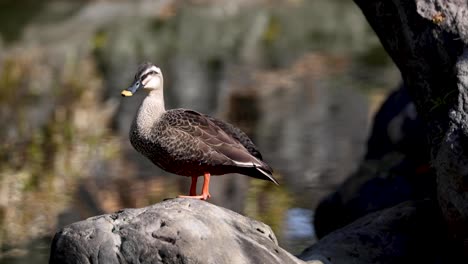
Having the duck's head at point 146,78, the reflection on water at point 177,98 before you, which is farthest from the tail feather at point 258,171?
the reflection on water at point 177,98

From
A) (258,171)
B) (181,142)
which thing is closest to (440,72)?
(258,171)

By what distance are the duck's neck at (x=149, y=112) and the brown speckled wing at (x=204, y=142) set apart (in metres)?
0.06

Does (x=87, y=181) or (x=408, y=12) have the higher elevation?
(x=408, y=12)

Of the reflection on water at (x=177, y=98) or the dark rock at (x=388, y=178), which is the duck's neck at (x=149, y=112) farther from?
the reflection on water at (x=177, y=98)

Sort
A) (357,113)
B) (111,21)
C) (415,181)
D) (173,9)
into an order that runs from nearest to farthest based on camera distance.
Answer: (415,181) → (357,113) → (111,21) → (173,9)

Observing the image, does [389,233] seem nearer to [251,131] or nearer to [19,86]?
[251,131]

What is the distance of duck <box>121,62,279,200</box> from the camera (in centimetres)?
619

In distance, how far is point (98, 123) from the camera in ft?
45.0

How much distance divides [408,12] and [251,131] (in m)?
6.82

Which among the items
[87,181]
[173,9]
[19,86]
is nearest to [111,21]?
[173,9]

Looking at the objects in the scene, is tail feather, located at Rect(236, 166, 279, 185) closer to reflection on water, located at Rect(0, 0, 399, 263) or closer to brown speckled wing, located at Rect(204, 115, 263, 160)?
brown speckled wing, located at Rect(204, 115, 263, 160)

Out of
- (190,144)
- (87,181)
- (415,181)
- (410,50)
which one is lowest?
(87,181)

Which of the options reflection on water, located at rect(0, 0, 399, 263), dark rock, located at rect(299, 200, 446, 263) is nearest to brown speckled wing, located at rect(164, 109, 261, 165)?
dark rock, located at rect(299, 200, 446, 263)

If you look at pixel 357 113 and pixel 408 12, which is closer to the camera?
pixel 408 12
